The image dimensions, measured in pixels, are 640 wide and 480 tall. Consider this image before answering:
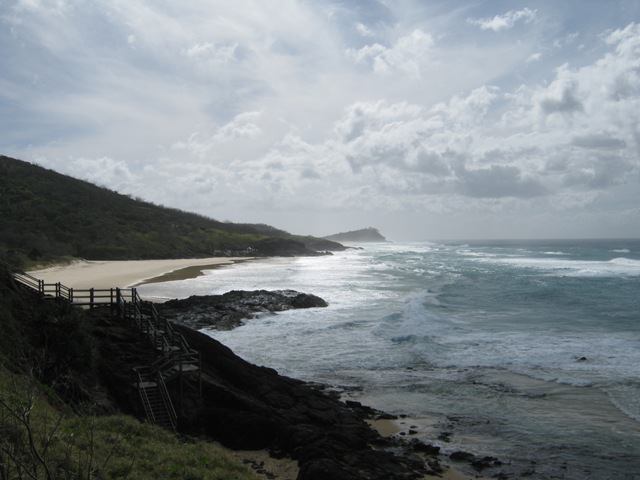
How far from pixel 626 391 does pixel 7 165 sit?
106m

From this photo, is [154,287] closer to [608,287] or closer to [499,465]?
[499,465]

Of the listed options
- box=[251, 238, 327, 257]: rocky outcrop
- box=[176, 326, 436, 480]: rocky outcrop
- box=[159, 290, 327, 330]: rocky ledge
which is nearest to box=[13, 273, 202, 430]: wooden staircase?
box=[176, 326, 436, 480]: rocky outcrop

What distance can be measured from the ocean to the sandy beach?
4.29 m

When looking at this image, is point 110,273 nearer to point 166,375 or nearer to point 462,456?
point 166,375

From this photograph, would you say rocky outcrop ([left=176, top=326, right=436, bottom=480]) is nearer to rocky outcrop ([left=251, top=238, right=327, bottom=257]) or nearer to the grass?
the grass

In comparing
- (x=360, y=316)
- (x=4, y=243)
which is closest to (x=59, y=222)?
(x=4, y=243)

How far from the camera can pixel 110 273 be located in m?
52.5

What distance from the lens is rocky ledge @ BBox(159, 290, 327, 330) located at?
30.2m

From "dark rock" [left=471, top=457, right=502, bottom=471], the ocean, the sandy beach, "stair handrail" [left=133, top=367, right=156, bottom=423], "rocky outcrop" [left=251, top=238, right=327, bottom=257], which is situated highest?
"rocky outcrop" [left=251, top=238, right=327, bottom=257]

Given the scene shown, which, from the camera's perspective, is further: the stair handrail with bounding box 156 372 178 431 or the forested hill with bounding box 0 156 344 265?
the forested hill with bounding box 0 156 344 265

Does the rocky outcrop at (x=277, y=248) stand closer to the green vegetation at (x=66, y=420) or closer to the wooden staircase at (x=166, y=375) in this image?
the wooden staircase at (x=166, y=375)

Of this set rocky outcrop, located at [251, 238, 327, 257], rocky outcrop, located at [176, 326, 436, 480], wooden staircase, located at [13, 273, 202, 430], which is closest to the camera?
rocky outcrop, located at [176, 326, 436, 480]

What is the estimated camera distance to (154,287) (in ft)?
145

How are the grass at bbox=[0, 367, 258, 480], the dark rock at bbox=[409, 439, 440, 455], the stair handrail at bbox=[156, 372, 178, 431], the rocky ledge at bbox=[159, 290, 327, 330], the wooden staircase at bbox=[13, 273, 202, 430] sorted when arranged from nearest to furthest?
the grass at bbox=[0, 367, 258, 480]
the stair handrail at bbox=[156, 372, 178, 431]
the wooden staircase at bbox=[13, 273, 202, 430]
the dark rock at bbox=[409, 439, 440, 455]
the rocky ledge at bbox=[159, 290, 327, 330]
